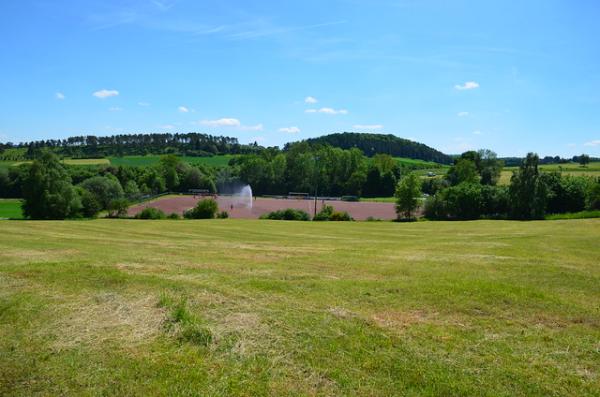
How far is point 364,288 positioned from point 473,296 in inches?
108

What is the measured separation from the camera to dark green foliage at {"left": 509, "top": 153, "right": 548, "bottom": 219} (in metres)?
65.3

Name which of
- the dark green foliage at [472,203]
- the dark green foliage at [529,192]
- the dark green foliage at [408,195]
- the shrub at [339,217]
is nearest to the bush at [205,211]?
the shrub at [339,217]

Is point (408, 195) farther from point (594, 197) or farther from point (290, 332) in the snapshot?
point (290, 332)

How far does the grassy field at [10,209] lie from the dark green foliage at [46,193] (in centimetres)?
1211

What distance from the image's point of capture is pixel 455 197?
73125mm

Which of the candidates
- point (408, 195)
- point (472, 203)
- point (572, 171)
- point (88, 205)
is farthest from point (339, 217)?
point (572, 171)

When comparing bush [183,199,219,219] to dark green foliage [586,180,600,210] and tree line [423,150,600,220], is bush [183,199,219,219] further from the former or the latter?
dark green foliage [586,180,600,210]

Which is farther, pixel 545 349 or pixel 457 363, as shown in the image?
pixel 545 349

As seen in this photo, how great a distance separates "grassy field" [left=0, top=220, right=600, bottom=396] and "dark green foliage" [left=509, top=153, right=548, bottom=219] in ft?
189

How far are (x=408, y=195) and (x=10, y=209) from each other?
83.0 meters

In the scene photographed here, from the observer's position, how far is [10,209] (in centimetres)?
9244

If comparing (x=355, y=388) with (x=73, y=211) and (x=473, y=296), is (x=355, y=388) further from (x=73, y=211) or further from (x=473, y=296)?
(x=73, y=211)

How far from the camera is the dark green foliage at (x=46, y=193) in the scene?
6700cm

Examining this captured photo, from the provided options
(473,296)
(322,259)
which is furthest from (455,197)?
(473,296)
